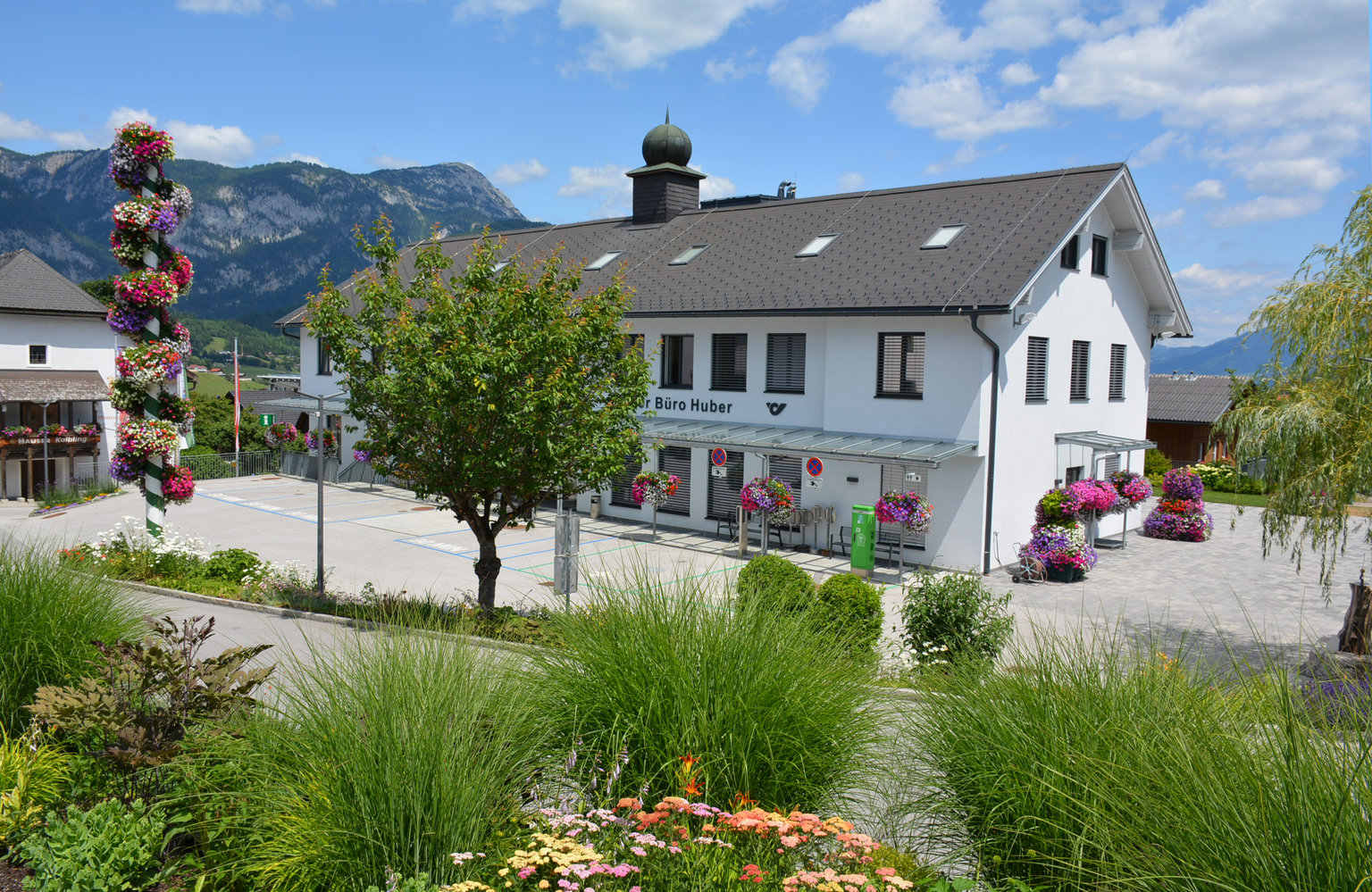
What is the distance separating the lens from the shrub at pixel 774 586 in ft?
19.6

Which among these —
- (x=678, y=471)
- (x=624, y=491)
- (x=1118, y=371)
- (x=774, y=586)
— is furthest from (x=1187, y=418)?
(x=774, y=586)

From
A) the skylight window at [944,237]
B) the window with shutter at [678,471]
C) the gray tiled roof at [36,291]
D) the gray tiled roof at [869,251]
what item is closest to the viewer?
the gray tiled roof at [869,251]

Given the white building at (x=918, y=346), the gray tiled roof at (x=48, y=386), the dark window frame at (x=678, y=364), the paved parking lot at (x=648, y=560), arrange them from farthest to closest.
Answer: the gray tiled roof at (x=48, y=386), the dark window frame at (x=678, y=364), the white building at (x=918, y=346), the paved parking lot at (x=648, y=560)

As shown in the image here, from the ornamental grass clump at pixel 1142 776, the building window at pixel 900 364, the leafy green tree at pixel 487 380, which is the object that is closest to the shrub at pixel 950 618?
the ornamental grass clump at pixel 1142 776

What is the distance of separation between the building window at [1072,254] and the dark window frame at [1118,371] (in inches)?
153

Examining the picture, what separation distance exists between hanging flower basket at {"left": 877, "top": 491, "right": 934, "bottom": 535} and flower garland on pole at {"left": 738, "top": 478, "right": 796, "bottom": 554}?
228cm

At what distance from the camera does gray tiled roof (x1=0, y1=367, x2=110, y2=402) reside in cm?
3238

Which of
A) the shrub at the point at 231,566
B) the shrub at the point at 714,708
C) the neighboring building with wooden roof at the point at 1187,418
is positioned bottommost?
the shrub at the point at 231,566

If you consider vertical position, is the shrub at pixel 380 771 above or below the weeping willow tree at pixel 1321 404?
below

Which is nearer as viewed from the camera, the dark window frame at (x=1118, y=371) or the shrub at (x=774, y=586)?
the shrub at (x=774, y=586)

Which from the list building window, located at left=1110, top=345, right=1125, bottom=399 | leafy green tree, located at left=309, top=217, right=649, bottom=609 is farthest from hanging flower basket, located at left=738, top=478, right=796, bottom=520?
building window, located at left=1110, top=345, right=1125, bottom=399

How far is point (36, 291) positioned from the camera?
35.9 m

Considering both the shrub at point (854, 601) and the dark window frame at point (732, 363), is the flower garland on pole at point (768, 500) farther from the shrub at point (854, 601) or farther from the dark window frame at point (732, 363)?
the shrub at point (854, 601)

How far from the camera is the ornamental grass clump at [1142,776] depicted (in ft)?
10.6
